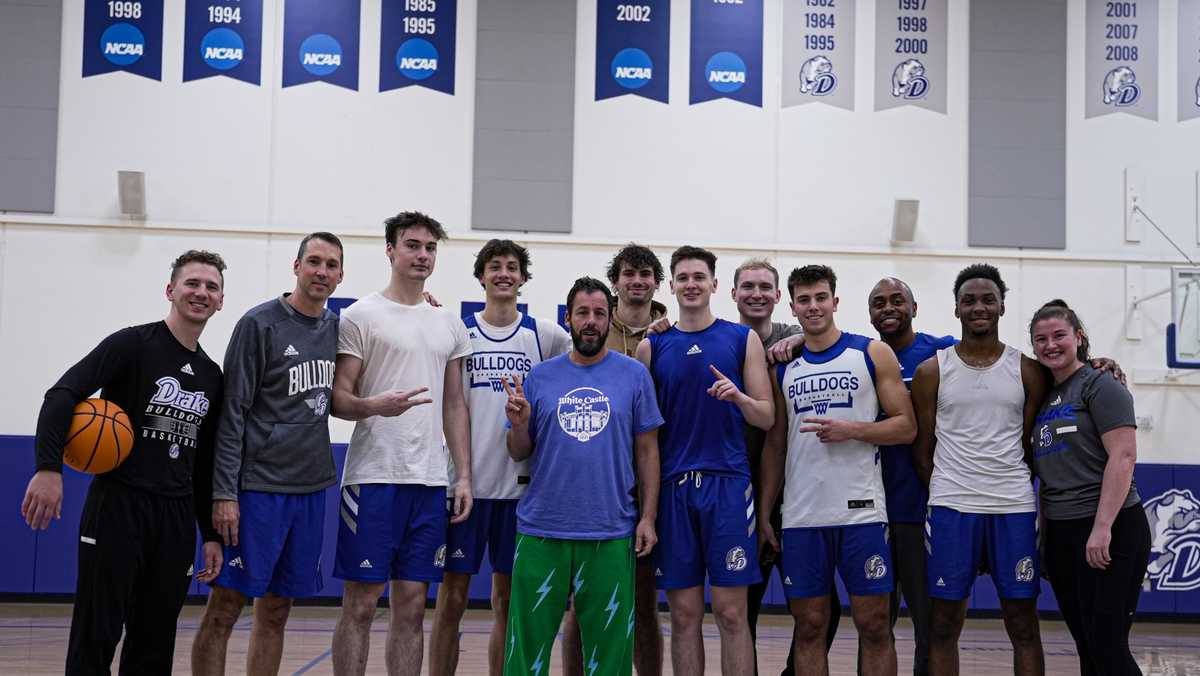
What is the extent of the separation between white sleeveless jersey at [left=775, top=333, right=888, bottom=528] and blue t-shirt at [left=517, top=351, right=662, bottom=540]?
0.72 m

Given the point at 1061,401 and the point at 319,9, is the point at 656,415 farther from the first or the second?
the point at 319,9

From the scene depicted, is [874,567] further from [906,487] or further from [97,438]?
[97,438]

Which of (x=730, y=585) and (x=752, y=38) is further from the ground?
(x=752, y=38)

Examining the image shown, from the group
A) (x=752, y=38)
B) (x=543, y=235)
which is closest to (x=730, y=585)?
(x=543, y=235)

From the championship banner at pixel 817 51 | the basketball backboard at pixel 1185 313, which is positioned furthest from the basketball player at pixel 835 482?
the basketball backboard at pixel 1185 313

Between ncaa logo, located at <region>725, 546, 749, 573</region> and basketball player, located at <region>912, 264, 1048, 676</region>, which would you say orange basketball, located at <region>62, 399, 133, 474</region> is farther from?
basketball player, located at <region>912, 264, 1048, 676</region>

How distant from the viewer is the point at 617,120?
973cm

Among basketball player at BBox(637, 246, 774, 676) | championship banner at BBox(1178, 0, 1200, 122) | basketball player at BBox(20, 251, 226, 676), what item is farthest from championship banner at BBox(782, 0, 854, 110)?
basketball player at BBox(20, 251, 226, 676)

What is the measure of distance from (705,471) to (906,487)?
1124 millimetres

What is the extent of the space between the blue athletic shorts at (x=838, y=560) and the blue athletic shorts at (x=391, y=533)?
162 cm

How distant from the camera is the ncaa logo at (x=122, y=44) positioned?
9.46m

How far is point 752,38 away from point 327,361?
6658 millimetres

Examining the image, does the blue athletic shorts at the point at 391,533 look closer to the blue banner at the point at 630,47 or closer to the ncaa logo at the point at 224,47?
the blue banner at the point at 630,47

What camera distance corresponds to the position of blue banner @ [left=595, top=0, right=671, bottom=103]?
31.8 ft
